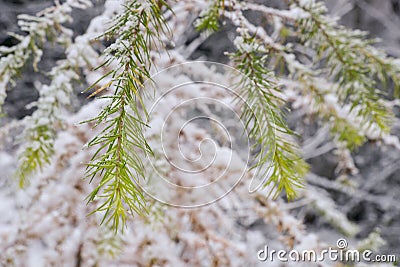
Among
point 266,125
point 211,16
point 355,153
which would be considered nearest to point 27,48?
point 211,16

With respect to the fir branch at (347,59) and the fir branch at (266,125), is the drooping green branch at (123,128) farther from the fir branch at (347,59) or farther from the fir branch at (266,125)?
the fir branch at (347,59)

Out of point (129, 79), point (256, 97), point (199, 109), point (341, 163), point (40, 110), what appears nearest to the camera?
point (129, 79)

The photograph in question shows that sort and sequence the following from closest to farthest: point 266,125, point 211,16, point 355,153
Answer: point 266,125 < point 211,16 < point 355,153

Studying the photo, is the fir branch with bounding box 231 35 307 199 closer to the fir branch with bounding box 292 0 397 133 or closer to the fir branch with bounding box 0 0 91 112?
the fir branch with bounding box 292 0 397 133

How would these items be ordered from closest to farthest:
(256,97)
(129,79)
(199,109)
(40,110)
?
(129,79) < (256,97) < (40,110) < (199,109)

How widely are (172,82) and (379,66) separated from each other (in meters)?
0.38

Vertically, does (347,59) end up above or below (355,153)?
above

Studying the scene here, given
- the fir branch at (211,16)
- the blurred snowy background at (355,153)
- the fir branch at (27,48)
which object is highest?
the fir branch at (211,16)

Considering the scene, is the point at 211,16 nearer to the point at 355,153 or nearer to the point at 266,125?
the point at 266,125

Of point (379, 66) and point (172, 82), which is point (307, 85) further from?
point (172, 82)

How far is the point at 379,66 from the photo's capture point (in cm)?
64

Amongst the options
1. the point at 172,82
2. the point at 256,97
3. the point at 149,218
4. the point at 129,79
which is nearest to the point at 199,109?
the point at 172,82

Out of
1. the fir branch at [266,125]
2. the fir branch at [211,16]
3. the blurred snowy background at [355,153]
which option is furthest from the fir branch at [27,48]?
the blurred snowy background at [355,153]

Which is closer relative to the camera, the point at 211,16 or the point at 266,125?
the point at 266,125
